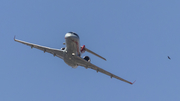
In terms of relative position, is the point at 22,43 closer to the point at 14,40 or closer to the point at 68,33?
the point at 14,40

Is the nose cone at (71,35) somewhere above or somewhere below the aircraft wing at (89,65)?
above

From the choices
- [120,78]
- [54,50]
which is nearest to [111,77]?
[120,78]

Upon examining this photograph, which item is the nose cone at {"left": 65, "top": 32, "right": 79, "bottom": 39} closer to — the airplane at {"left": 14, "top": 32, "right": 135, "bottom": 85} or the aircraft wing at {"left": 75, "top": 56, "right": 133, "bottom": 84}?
the airplane at {"left": 14, "top": 32, "right": 135, "bottom": 85}

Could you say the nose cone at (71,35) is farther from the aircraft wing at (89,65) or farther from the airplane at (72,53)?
the aircraft wing at (89,65)

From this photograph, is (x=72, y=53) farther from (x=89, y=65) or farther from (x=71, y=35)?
(x=89, y=65)

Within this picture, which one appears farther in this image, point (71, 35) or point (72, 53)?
point (72, 53)

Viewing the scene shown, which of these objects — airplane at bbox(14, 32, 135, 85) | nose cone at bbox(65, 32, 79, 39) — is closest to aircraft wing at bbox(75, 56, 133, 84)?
airplane at bbox(14, 32, 135, 85)

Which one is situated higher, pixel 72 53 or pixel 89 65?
pixel 72 53

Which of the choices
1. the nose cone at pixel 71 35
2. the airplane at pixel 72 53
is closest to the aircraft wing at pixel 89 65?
the airplane at pixel 72 53

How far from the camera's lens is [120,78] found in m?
45.5

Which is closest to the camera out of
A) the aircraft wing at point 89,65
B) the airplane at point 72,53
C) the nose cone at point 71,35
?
the nose cone at point 71,35

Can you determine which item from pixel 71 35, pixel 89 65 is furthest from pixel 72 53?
pixel 89 65

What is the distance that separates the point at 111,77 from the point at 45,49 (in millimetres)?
14104

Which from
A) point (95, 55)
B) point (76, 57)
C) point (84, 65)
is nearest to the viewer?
point (76, 57)
